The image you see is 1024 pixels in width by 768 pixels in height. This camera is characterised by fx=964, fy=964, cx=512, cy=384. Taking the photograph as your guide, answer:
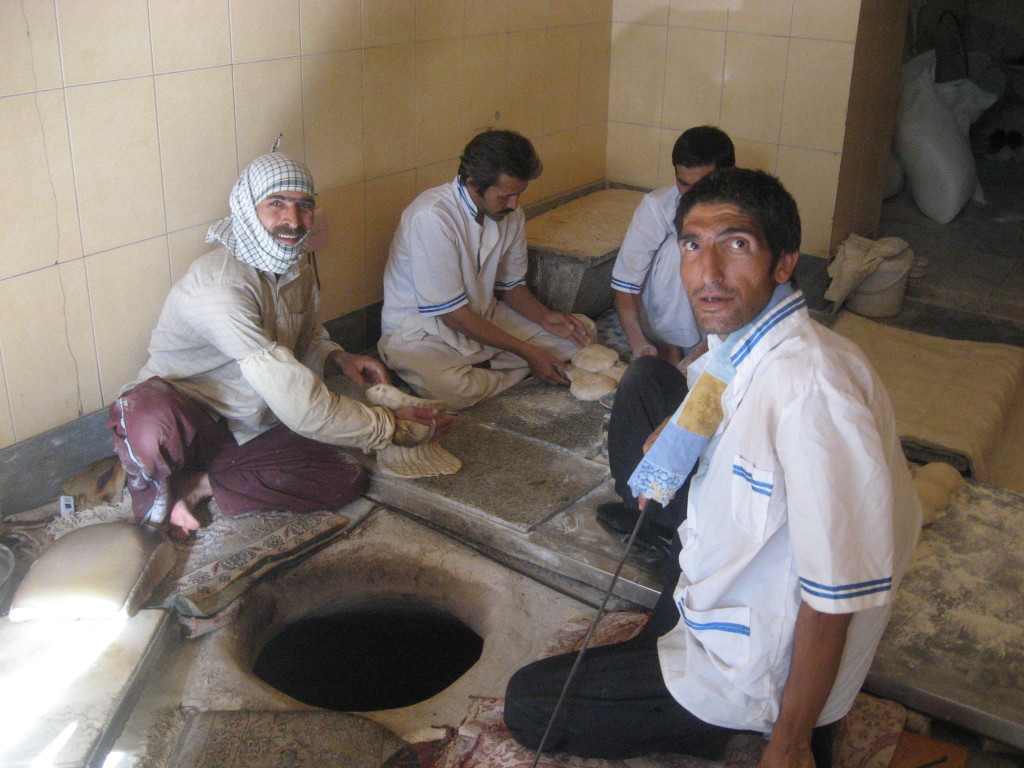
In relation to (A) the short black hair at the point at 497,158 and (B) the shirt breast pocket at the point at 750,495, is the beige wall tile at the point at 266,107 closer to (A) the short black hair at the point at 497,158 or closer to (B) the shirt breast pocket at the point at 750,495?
(A) the short black hair at the point at 497,158

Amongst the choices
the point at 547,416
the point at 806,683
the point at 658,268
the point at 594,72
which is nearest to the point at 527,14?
the point at 594,72

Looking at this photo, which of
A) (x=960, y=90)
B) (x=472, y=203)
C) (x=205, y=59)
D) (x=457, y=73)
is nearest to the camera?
(x=205, y=59)

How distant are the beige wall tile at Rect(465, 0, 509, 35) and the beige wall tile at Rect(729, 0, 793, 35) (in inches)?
50.8

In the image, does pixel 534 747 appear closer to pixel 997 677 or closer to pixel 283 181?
pixel 997 677

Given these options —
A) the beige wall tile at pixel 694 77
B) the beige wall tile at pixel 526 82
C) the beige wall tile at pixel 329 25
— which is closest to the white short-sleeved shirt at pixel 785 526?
the beige wall tile at pixel 329 25

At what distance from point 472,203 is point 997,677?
2380 mm

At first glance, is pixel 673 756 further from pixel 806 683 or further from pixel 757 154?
pixel 757 154

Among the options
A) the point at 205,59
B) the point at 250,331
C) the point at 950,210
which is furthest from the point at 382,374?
the point at 950,210

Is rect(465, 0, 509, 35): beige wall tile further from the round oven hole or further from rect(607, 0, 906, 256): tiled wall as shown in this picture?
the round oven hole

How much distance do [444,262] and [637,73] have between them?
238cm

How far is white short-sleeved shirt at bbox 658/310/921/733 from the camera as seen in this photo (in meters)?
1.65

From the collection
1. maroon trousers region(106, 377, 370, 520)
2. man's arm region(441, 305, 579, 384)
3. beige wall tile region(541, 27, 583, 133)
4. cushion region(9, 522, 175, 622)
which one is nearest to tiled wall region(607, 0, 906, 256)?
beige wall tile region(541, 27, 583, 133)

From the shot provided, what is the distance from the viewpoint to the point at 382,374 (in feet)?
11.4

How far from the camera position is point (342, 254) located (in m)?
3.98
